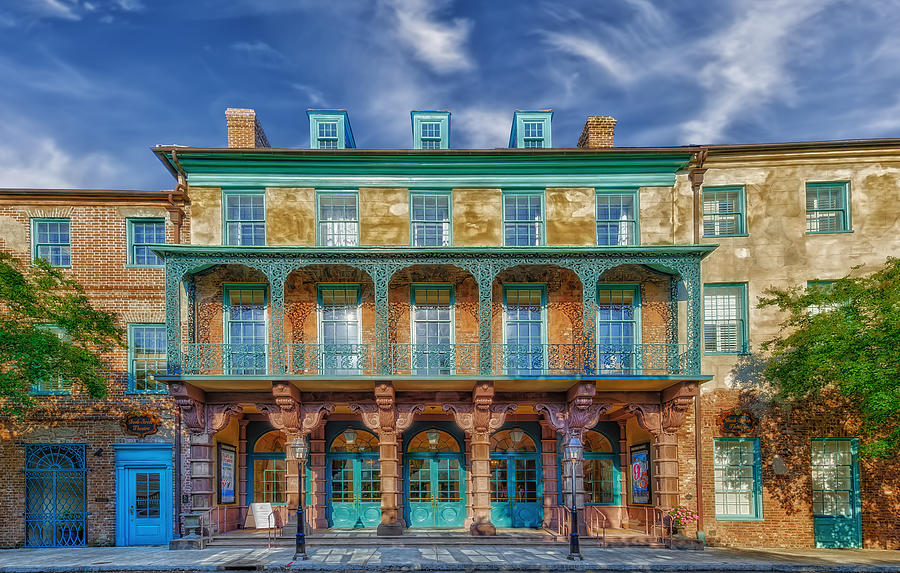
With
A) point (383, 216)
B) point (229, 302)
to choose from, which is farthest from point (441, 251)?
point (229, 302)

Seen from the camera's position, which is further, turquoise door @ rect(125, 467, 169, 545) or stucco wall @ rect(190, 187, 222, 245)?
stucco wall @ rect(190, 187, 222, 245)

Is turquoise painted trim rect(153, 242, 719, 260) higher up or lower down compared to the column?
higher up

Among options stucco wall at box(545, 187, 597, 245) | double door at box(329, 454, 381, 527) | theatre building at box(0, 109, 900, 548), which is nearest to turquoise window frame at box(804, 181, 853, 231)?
theatre building at box(0, 109, 900, 548)

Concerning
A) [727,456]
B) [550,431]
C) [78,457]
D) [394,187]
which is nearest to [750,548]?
[727,456]

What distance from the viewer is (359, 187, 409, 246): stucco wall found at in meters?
17.8

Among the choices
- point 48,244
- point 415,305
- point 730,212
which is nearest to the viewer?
point 415,305

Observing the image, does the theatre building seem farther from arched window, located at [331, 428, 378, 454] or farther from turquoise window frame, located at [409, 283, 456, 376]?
arched window, located at [331, 428, 378, 454]

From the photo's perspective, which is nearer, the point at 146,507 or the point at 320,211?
the point at 146,507

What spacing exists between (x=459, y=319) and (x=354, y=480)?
553 centimetres

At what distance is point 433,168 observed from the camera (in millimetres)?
18078

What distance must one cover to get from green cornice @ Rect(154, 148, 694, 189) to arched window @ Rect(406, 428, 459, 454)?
6.91 m

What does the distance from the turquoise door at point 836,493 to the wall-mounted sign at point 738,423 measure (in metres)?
1.72

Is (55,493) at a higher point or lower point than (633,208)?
lower

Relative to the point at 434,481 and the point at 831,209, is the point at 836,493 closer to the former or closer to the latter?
the point at 831,209
